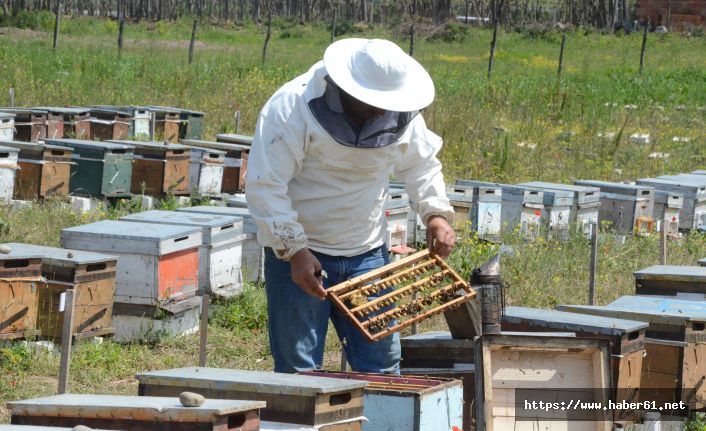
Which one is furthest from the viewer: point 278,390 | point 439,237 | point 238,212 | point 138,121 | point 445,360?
point 138,121

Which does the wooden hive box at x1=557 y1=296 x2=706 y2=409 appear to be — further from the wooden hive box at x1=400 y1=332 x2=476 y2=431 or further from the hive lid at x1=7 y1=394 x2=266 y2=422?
the hive lid at x1=7 y1=394 x2=266 y2=422

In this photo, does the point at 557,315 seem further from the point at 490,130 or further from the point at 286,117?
the point at 490,130

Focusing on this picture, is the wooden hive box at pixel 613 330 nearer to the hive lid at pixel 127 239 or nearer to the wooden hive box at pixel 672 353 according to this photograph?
the wooden hive box at pixel 672 353

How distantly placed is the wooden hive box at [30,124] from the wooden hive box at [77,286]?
16.9 ft

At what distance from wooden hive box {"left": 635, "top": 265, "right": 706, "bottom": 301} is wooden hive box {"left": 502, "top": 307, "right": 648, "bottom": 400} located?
2.84 feet

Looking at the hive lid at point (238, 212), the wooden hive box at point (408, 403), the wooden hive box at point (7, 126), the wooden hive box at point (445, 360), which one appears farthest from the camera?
the wooden hive box at point (7, 126)

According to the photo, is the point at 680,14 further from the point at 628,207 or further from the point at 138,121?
the point at 628,207

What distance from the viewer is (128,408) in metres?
2.35

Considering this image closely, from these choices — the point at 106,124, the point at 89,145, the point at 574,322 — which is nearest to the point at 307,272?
the point at 574,322

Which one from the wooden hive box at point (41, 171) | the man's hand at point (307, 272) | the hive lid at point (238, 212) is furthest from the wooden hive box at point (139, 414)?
the wooden hive box at point (41, 171)

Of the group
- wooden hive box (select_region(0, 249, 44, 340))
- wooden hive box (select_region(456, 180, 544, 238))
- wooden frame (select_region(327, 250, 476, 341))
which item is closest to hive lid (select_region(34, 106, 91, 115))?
wooden hive box (select_region(456, 180, 544, 238))

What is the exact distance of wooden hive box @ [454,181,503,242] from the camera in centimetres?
793

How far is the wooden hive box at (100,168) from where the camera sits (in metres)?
8.01

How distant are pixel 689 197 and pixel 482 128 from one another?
17.7ft
